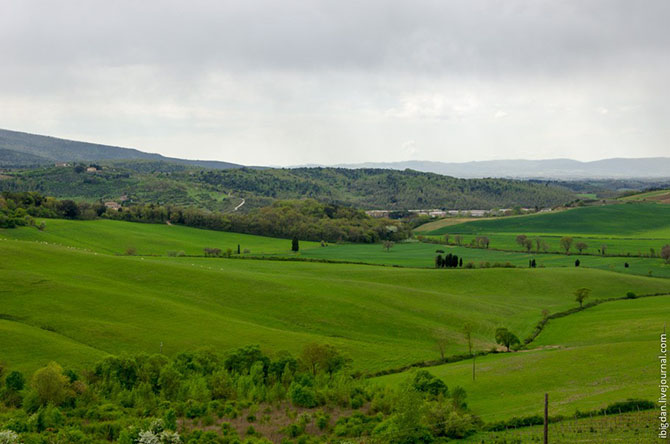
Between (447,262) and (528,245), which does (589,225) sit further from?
(447,262)

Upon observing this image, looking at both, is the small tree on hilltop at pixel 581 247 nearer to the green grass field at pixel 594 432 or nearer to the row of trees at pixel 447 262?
the row of trees at pixel 447 262

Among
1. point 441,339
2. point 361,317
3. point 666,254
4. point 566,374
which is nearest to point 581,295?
point 441,339

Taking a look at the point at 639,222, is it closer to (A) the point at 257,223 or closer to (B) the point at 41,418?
(A) the point at 257,223

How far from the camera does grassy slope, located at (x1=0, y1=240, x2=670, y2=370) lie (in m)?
53.0

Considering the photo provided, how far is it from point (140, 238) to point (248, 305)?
80.8m

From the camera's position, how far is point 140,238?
137250 mm

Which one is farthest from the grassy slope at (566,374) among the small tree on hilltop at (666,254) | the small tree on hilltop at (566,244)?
the small tree on hilltop at (566,244)

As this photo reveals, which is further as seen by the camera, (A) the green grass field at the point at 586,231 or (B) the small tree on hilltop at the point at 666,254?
(A) the green grass field at the point at 586,231

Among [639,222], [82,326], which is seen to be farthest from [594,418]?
[639,222]

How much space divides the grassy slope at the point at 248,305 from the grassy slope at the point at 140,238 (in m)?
43.6

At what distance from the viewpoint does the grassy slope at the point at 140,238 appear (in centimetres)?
12300

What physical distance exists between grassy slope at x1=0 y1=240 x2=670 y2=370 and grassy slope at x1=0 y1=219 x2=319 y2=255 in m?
43.6

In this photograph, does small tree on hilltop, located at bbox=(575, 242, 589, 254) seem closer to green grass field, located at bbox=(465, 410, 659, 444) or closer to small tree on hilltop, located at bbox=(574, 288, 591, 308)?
small tree on hilltop, located at bbox=(574, 288, 591, 308)

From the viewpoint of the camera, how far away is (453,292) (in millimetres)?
88938
